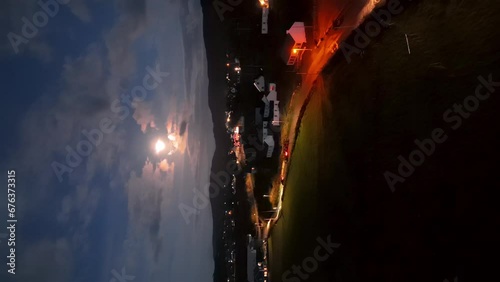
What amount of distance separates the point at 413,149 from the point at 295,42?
10.6 meters

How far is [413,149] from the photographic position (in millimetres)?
7215

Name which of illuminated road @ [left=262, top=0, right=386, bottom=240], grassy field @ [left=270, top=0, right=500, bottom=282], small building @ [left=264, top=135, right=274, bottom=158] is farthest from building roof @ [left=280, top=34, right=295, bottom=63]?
small building @ [left=264, top=135, right=274, bottom=158]

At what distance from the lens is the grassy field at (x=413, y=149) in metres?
5.50

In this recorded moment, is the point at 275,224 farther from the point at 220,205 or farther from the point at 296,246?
the point at 220,205

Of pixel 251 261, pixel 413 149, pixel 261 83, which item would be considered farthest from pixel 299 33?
pixel 251 261

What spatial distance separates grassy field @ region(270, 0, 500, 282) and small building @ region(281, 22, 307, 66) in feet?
13.1

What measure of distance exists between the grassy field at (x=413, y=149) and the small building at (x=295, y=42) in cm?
400

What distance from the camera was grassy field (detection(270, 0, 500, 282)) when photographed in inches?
217

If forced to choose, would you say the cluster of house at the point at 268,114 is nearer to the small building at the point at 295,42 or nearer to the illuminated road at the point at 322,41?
the illuminated road at the point at 322,41

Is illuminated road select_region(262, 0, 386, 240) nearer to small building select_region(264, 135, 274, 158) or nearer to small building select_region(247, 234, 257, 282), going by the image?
small building select_region(264, 135, 274, 158)

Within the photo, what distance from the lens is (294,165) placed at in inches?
676

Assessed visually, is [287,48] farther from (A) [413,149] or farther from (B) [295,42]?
(A) [413,149]

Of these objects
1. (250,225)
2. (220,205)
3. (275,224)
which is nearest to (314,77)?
(275,224)

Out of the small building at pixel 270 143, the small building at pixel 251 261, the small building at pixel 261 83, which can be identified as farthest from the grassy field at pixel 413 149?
the small building at pixel 251 261
